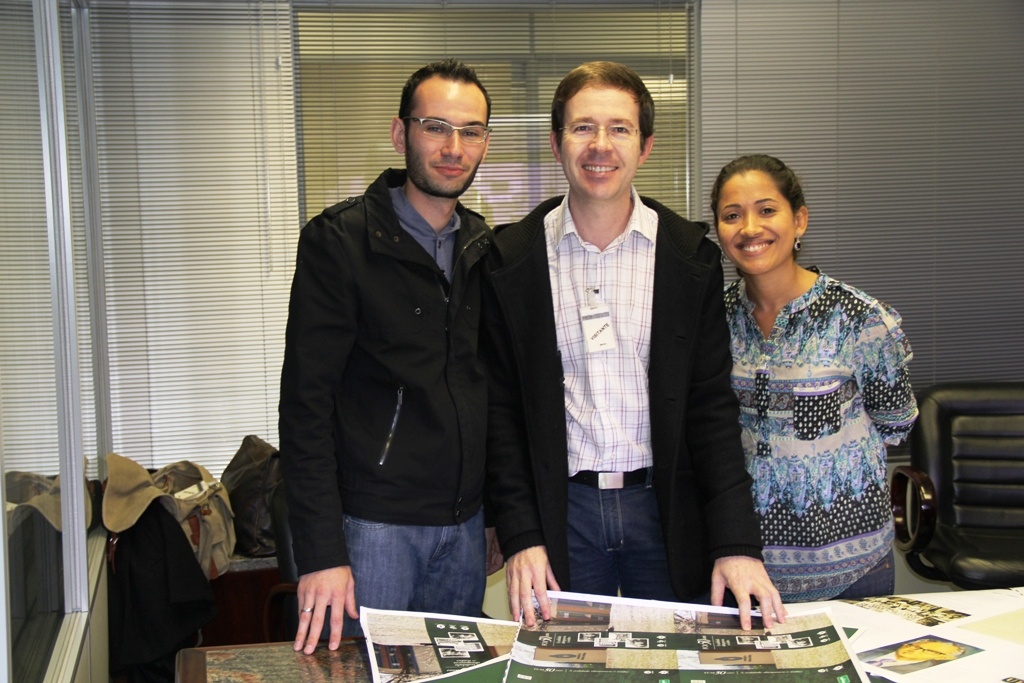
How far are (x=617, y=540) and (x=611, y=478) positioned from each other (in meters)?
0.14

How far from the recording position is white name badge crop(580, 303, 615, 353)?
2.03m

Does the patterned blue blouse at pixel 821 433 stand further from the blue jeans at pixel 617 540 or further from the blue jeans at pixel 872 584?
the blue jeans at pixel 617 540

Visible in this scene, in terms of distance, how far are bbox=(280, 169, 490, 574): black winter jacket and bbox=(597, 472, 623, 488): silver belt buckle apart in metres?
0.25

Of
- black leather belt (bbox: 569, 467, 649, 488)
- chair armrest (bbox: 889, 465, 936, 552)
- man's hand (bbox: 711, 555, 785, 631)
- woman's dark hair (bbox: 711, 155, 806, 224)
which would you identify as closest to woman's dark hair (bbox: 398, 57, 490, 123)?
woman's dark hair (bbox: 711, 155, 806, 224)

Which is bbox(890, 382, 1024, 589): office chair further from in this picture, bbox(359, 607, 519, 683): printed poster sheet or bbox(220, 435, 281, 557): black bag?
bbox(359, 607, 519, 683): printed poster sheet

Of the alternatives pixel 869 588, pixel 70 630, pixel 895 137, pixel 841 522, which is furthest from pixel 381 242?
pixel 895 137

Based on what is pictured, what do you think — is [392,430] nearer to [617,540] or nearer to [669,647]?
[617,540]

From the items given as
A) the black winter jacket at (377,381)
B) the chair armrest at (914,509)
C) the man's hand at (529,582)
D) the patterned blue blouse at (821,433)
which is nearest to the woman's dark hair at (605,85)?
the black winter jacket at (377,381)

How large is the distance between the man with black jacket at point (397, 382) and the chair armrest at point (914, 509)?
71.1 inches

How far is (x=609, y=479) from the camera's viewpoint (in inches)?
81.4

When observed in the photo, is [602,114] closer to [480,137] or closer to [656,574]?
[480,137]

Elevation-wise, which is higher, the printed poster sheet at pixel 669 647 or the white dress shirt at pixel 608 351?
the white dress shirt at pixel 608 351

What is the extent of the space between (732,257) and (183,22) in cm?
269

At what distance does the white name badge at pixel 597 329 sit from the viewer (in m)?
2.03
